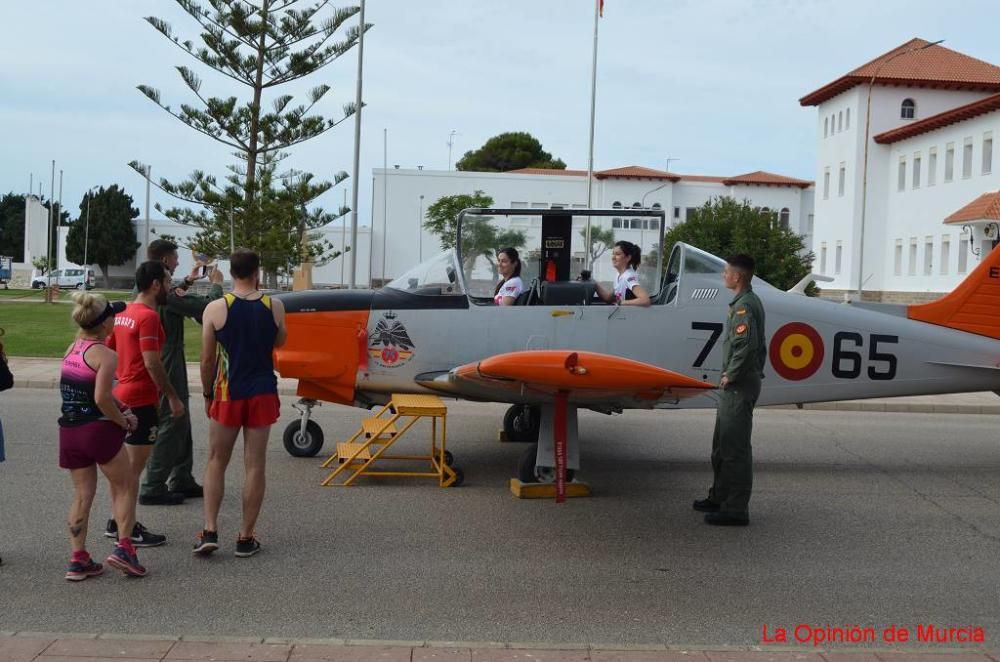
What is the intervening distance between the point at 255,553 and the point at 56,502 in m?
2.10

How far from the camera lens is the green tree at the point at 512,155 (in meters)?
97.3

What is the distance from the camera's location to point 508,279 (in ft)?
27.3

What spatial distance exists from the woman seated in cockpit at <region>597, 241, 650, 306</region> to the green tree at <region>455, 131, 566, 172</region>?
8947 centimetres

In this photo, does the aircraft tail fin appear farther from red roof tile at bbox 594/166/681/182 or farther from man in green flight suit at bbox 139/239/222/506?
red roof tile at bbox 594/166/681/182

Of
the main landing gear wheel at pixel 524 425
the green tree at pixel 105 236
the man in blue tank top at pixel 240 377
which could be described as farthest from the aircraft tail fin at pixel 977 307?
the green tree at pixel 105 236

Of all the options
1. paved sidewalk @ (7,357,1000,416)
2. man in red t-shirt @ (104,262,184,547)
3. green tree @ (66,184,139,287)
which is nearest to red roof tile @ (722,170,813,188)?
green tree @ (66,184,139,287)

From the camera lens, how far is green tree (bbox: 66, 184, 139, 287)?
75.2 m

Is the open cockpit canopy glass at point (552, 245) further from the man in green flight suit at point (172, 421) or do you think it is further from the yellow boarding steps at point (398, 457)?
the man in green flight suit at point (172, 421)

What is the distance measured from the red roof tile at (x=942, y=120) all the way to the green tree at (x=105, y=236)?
5657 centimetres

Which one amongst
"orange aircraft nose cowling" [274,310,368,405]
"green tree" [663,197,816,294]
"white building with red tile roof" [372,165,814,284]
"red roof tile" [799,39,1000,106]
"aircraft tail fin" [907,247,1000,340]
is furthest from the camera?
"white building with red tile roof" [372,165,814,284]

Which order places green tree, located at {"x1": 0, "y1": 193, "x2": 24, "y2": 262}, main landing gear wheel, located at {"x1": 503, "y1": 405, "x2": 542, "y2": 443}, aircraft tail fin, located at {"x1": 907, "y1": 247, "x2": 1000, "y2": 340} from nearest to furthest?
aircraft tail fin, located at {"x1": 907, "y1": 247, "x2": 1000, "y2": 340} < main landing gear wheel, located at {"x1": 503, "y1": 405, "x2": 542, "y2": 443} < green tree, located at {"x1": 0, "y1": 193, "x2": 24, "y2": 262}

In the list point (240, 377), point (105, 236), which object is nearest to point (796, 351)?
point (240, 377)

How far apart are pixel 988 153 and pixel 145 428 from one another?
42.9m

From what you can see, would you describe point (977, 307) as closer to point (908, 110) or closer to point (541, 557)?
point (541, 557)
